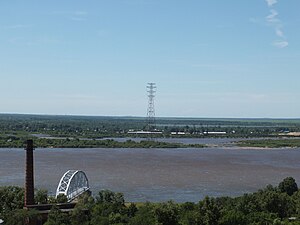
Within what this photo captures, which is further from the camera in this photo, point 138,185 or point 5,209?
point 138,185

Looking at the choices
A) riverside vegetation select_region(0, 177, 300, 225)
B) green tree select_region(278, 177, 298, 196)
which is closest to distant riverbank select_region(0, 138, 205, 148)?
green tree select_region(278, 177, 298, 196)

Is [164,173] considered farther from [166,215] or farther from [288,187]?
[166,215]

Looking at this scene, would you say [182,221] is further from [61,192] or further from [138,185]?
[138,185]

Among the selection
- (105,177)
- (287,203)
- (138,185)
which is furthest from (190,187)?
(287,203)

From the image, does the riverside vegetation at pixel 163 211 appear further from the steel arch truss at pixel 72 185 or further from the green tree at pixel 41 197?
the steel arch truss at pixel 72 185

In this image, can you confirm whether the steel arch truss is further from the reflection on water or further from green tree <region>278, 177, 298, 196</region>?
green tree <region>278, 177, 298, 196</region>

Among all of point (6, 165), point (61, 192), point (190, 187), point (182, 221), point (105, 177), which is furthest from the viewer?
point (6, 165)

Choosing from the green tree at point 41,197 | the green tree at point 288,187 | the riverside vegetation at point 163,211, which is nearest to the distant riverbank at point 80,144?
the green tree at point 288,187
